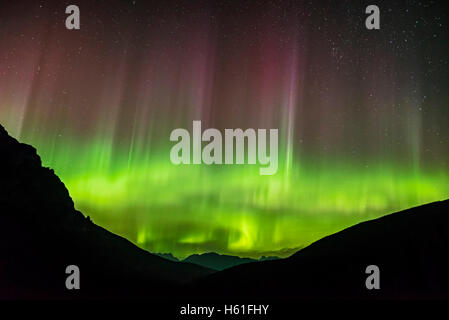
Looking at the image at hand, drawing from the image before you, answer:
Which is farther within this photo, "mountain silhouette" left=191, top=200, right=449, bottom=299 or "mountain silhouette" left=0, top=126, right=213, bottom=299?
"mountain silhouette" left=0, top=126, right=213, bottom=299

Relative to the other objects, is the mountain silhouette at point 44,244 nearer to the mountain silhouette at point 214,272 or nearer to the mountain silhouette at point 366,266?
the mountain silhouette at point 214,272

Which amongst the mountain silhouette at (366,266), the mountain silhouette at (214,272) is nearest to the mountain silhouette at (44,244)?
the mountain silhouette at (214,272)

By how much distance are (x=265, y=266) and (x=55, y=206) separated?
26.1 meters

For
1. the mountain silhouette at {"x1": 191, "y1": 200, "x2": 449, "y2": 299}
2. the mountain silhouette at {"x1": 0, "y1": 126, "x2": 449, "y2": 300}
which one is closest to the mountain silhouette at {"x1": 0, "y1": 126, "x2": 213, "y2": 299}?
the mountain silhouette at {"x1": 0, "y1": 126, "x2": 449, "y2": 300}

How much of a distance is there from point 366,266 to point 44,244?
28.9m

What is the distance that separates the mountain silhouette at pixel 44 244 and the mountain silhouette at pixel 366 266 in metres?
6.17

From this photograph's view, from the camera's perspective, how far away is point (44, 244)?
1572 inches

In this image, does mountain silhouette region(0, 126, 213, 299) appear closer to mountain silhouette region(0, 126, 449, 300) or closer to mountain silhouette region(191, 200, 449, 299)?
mountain silhouette region(0, 126, 449, 300)

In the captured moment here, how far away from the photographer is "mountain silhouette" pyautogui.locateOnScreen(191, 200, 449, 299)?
28.8m

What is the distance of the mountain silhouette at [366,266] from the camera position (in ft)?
94.6

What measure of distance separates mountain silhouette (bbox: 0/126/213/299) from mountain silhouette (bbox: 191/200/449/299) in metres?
6.17
